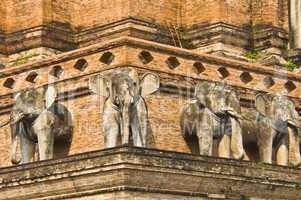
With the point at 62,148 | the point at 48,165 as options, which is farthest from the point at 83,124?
the point at 48,165

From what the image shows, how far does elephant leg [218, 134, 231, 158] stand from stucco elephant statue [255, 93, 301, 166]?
126cm

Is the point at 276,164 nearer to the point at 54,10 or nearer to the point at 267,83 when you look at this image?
the point at 267,83

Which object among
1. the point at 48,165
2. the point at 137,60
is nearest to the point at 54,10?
the point at 137,60

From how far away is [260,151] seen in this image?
29578 mm

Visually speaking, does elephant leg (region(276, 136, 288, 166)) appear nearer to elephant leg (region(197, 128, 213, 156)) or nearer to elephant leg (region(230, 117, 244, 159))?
elephant leg (region(230, 117, 244, 159))

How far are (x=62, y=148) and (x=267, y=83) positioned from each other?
5140 millimetres

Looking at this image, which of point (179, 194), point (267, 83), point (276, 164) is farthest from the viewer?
point (267, 83)

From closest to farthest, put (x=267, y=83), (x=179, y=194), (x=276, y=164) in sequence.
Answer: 1. (x=179, y=194)
2. (x=276, y=164)
3. (x=267, y=83)

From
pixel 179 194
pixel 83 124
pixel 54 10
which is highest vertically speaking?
pixel 54 10

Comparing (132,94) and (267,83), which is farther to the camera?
(267,83)

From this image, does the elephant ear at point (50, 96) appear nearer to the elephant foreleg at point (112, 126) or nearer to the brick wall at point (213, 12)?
the elephant foreleg at point (112, 126)

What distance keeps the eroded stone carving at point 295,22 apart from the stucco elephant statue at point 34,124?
8.08 meters

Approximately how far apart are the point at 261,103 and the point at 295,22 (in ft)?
19.3

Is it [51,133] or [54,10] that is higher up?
[54,10]
